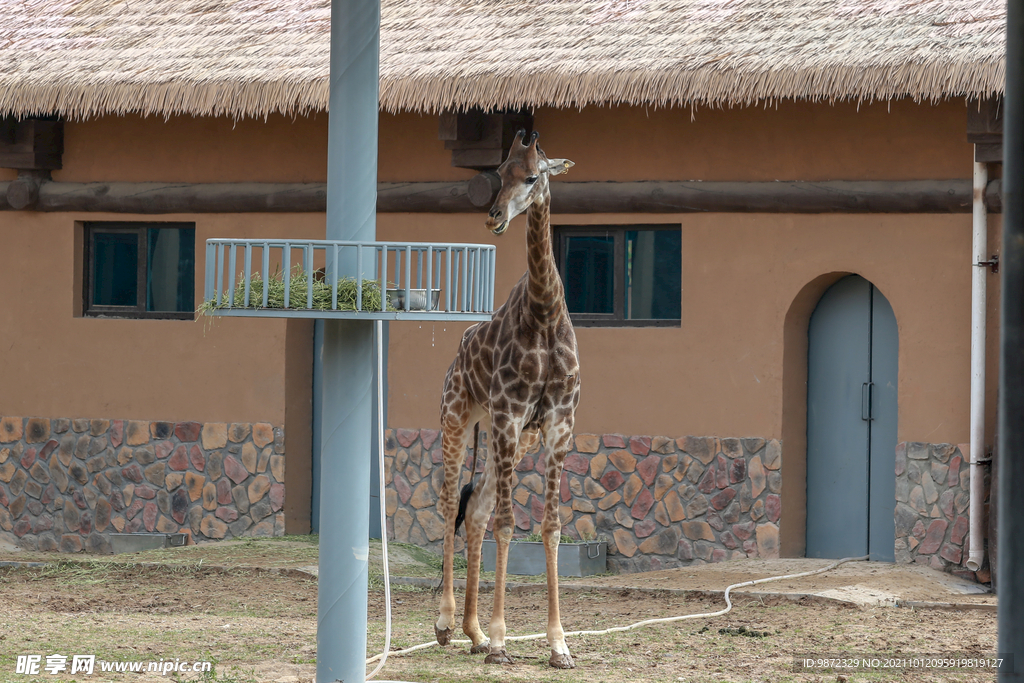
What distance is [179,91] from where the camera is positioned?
970 cm

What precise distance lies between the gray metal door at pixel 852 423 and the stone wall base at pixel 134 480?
4364 mm

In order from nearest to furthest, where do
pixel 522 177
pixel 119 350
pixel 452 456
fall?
pixel 522 177, pixel 452 456, pixel 119 350

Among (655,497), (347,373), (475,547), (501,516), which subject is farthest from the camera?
(655,497)

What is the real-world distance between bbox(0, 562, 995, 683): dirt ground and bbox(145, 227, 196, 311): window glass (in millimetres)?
2612

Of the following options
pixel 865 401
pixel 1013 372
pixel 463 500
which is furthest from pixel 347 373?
pixel 865 401

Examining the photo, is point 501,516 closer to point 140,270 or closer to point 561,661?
point 561,661

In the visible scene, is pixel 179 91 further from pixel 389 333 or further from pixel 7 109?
pixel 389 333

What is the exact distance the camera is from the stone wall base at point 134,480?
34.2 ft

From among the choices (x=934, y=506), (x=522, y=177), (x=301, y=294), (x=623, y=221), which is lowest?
(x=934, y=506)

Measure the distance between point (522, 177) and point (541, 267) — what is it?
57cm

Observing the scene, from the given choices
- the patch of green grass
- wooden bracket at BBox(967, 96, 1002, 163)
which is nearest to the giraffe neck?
the patch of green grass

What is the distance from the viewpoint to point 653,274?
9.70 metres

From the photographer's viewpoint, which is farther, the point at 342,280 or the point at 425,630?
the point at 425,630

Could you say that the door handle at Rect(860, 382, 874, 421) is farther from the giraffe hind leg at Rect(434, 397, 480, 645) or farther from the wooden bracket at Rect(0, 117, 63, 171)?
the wooden bracket at Rect(0, 117, 63, 171)
